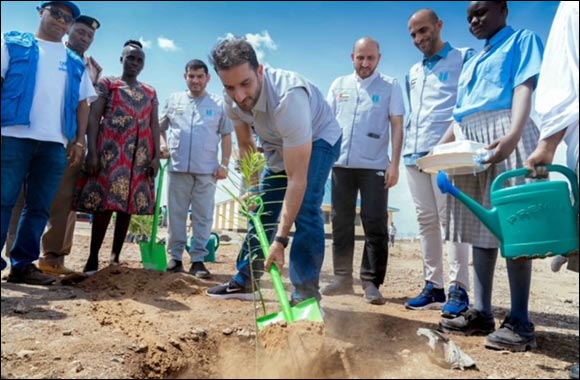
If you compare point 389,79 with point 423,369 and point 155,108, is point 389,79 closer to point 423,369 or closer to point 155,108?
point 155,108

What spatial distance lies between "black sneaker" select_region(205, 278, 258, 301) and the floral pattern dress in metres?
1.02

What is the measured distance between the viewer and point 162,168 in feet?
14.4

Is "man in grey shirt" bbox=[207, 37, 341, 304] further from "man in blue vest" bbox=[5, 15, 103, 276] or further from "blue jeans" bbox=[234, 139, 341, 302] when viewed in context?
"man in blue vest" bbox=[5, 15, 103, 276]

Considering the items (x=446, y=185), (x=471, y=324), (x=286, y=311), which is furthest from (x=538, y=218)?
(x=286, y=311)

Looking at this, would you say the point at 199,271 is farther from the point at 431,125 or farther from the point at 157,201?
the point at 431,125

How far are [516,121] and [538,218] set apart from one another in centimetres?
67

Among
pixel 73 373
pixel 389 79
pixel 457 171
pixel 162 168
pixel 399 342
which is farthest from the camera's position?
pixel 162 168

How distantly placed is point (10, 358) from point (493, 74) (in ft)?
8.25

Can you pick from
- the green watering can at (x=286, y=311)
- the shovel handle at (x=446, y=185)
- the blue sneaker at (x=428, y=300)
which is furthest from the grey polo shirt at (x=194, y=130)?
the shovel handle at (x=446, y=185)

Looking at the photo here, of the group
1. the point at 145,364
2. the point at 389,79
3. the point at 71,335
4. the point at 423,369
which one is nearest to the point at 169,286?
the point at 71,335

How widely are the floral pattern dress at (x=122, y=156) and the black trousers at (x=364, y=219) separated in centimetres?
153

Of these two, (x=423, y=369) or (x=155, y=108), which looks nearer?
(x=423, y=369)

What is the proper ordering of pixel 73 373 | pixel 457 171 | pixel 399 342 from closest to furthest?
pixel 73 373, pixel 399 342, pixel 457 171

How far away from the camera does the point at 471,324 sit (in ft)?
7.78
